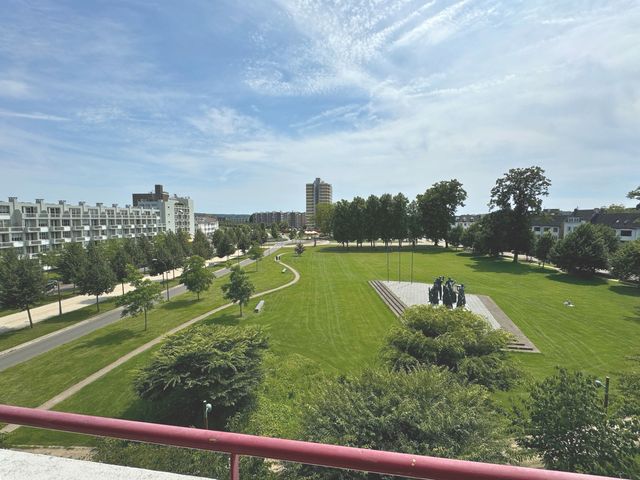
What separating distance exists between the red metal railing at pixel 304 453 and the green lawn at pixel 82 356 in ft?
70.7

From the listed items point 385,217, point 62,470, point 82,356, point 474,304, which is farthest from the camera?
point 385,217

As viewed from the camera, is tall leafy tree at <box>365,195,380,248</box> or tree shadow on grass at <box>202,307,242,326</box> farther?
tall leafy tree at <box>365,195,380,248</box>

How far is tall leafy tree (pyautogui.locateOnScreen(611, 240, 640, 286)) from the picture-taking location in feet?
125

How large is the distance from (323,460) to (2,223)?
63.8 metres

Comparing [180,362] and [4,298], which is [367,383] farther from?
[4,298]

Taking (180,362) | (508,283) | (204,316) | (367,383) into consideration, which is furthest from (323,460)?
(508,283)

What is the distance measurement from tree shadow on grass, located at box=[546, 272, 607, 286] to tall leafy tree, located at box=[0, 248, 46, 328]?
5696cm

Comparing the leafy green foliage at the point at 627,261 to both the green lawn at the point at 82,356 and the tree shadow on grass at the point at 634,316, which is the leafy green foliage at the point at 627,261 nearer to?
the tree shadow on grass at the point at 634,316

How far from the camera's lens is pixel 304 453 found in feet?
5.71

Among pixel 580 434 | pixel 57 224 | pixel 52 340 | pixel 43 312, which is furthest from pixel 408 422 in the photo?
pixel 57 224

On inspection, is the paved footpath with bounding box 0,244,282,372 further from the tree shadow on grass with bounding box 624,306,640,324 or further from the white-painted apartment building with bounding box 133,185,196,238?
the white-painted apartment building with bounding box 133,185,196,238

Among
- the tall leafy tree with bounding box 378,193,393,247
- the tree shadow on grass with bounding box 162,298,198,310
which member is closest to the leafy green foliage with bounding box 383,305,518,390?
the tree shadow on grass with bounding box 162,298,198,310

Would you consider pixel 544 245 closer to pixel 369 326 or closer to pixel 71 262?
pixel 369 326

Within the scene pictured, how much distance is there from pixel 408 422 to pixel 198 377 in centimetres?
954
